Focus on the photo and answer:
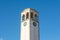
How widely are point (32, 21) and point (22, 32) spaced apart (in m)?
4.16

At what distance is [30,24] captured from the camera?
5069 cm

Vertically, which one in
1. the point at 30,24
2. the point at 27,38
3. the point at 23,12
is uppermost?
the point at 23,12

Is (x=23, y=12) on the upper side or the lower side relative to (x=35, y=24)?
upper

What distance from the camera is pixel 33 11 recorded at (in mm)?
53281

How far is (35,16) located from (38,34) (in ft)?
17.7

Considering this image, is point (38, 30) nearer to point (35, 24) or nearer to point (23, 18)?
point (35, 24)

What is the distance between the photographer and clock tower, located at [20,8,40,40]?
4981cm

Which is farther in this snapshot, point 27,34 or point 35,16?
point 35,16

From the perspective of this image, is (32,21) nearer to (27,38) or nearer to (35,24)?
(35,24)

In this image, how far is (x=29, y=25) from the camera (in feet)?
165

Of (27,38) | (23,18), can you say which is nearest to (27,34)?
(27,38)

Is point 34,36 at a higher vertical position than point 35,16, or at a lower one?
lower

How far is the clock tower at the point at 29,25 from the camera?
163 ft

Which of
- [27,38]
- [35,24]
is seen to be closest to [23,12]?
[35,24]
